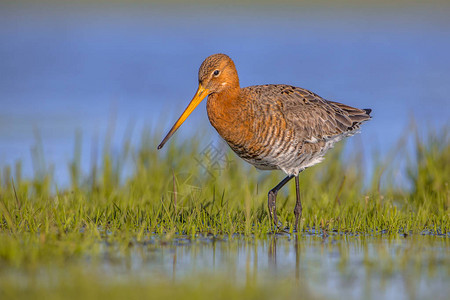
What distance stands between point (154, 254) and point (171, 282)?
1.00 metres

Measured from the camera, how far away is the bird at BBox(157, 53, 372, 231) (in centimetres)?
759

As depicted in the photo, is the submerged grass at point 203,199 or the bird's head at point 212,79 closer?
the submerged grass at point 203,199

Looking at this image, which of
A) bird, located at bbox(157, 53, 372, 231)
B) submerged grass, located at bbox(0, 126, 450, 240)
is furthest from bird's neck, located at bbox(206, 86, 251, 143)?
submerged grass, located at bbox(0, 126, 450, 240)

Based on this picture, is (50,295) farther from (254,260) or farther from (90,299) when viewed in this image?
(254,260)

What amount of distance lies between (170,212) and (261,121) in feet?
5.04

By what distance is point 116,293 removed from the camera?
14.5 feet

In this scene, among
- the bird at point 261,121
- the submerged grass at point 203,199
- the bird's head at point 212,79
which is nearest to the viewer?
the submerged grass at point 203,199

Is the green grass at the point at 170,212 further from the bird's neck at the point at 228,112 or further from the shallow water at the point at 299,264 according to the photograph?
the bird's neck at the point at 228,112

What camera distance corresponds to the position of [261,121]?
762 cm

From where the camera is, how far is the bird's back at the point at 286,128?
7602 millimetres

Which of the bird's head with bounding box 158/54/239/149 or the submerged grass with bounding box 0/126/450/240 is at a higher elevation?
the bird's head with bounding box 158/54/239/149

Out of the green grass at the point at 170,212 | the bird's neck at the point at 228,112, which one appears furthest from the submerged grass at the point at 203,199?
the bird's neck at the point at 228,112

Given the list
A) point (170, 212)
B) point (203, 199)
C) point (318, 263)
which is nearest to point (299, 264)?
point (318, 263)

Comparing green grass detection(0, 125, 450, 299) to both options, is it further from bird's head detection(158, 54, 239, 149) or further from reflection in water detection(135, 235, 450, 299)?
bird's head detection(158, 54, 239, 149)
